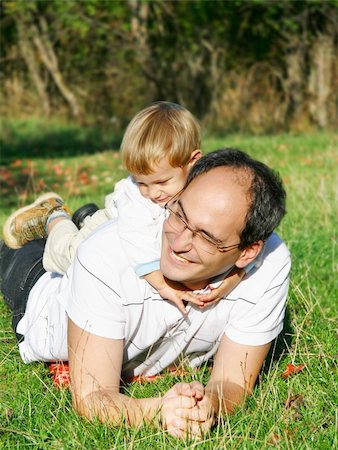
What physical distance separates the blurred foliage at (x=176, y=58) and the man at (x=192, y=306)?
15.7m

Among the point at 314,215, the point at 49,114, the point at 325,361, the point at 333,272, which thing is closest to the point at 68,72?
the point at 49,114

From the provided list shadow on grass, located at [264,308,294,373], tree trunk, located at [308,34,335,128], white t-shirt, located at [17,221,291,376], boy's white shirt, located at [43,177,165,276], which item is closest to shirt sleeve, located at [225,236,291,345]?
white t-shirt, located at [17,221,291,376]

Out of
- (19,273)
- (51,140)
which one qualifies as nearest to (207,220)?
(19,273)

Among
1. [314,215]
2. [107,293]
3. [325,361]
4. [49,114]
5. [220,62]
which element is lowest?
[49,114]

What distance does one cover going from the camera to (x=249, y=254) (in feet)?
10.2

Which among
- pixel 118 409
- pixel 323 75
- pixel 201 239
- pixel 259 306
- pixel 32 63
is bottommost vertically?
pixel 32 63

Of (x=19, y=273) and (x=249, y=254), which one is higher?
(x=249, y=254)

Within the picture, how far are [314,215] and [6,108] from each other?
48.1 ft

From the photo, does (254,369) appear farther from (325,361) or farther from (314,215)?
(314,215)

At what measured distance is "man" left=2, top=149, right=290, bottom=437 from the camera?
2980mm

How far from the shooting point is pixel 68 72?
21656 mm

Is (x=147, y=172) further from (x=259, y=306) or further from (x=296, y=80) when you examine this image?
Result: (x=296, y=80)

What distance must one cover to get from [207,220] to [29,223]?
83.9 inches

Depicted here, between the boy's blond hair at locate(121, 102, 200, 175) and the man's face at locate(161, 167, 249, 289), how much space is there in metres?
1.15
